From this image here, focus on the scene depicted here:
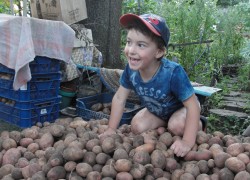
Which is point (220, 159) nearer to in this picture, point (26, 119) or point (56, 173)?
point (56, 173)

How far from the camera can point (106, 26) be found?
5.35m

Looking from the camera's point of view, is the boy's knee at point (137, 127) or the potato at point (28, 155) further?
the boy's knee at point (137, 127)

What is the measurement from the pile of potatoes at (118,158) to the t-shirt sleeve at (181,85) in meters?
0.33

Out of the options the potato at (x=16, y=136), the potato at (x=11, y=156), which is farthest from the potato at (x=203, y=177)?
the potato at (x=16, y=136)

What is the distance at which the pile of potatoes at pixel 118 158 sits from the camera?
7.34ft

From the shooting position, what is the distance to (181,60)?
619cm

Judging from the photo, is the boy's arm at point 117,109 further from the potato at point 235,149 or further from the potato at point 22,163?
the potato at point 235,149

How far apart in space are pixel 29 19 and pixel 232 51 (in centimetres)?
490

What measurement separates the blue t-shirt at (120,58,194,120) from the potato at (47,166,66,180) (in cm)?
112

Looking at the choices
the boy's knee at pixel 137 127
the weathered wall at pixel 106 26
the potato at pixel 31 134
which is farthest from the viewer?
the weathered wall at pixel 106 26

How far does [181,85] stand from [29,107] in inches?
69.6

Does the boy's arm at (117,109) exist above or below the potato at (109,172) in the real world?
above

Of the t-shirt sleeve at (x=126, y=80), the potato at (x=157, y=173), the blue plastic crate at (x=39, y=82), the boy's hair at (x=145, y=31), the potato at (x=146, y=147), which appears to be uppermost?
the boy's hair at (x=145, y=31)

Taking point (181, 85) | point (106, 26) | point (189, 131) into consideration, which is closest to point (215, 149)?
point (189, 131)
